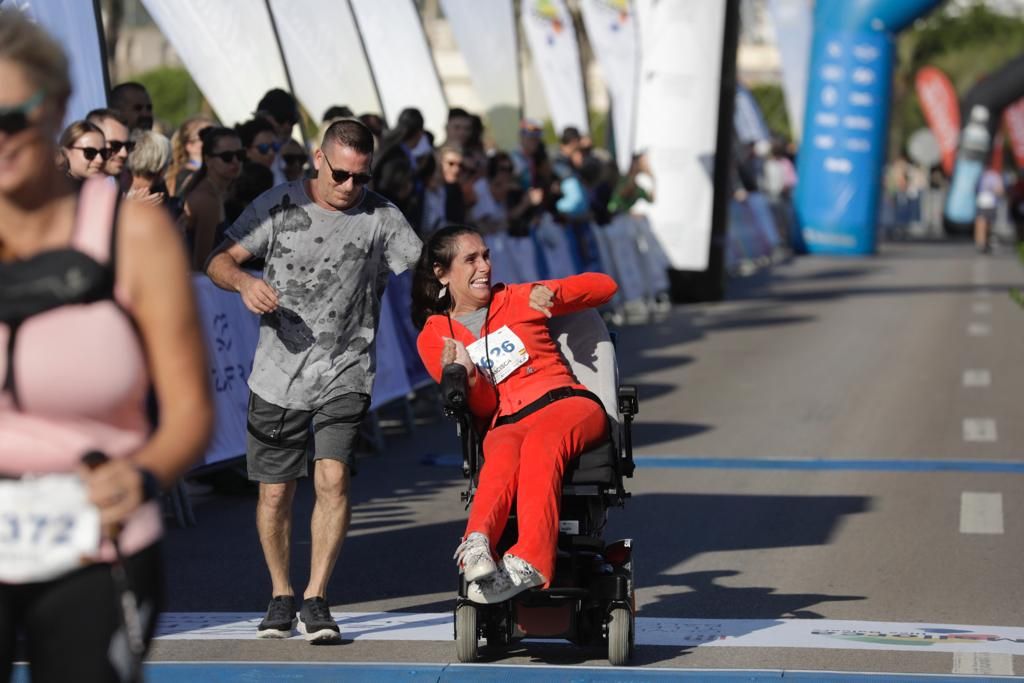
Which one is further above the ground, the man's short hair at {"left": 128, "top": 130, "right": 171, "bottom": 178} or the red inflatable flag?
the man's short hair at {"left": 128, "top": 130, "right": 171, "bottom": 178}

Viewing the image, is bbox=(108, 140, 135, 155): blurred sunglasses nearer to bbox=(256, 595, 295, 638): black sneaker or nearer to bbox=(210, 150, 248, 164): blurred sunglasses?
bbox=(210, 150, 248, 164): blurred sunglasses

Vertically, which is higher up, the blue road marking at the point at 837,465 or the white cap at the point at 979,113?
the white cap at the point at 979,113

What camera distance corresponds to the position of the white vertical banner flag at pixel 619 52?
29.5 m

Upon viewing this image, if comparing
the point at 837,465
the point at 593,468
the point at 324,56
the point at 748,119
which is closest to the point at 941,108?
the point at 748,119

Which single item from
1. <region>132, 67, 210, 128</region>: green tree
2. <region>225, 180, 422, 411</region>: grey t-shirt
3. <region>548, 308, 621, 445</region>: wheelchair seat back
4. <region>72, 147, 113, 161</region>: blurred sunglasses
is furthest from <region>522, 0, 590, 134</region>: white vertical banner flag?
<region>132, 67, 210, 128</region>: green tree

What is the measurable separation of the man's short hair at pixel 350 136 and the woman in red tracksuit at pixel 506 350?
479 millimetres

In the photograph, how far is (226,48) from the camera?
46.4ft

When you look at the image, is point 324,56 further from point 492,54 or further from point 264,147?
point 492,54

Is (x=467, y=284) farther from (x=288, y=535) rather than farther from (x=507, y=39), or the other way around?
(x=507, y=39)

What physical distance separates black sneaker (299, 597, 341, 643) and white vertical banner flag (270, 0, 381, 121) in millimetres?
9609

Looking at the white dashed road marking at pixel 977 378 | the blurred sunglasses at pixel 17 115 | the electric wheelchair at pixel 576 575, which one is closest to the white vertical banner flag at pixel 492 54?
the white dashed road marking at pixel 977 378

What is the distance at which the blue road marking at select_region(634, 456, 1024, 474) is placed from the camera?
11.5 meters

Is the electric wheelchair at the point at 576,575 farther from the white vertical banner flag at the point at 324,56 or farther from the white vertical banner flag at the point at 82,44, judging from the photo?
the white vertical banner flag at the point at 324,56

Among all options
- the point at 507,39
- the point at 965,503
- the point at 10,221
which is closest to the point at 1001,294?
the point at 507,39
